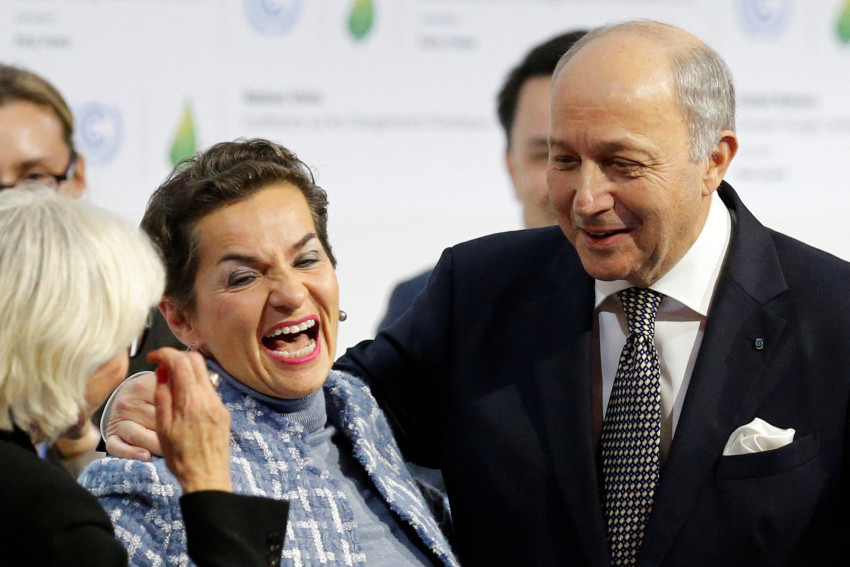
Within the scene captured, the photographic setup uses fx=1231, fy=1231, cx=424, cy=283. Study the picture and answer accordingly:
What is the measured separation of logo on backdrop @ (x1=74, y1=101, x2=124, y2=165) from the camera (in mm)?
4305

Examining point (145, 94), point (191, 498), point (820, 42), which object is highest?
point (820, 42)

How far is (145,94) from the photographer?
14.2ft

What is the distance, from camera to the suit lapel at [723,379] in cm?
213

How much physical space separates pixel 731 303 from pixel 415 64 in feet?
8.20

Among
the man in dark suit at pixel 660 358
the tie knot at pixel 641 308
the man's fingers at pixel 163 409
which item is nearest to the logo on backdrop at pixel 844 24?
the man in dark suit at pixel 660 358

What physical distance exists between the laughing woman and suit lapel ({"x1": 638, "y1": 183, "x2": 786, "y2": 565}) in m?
0.43

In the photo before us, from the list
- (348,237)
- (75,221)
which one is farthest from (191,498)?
(348,237)

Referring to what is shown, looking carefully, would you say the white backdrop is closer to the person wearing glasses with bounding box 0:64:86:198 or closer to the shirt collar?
the person wearing glasses with bounding box 0:64:86:198

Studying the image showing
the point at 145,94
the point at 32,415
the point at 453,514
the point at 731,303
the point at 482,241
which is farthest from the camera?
the point at 145,94

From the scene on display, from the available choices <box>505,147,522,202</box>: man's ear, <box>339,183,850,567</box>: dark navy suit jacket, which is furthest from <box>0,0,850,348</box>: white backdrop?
<box>339,183,850,567</box>: dark navy suit jacket

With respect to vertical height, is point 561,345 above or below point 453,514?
above

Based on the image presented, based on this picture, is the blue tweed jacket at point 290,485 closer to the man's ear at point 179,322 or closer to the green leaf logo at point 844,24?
the man's ear at point 179,322

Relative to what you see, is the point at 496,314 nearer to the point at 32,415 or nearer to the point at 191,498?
the point at 191,498

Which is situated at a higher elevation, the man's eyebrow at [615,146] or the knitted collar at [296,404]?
the man's eyebrow at [615,146]
